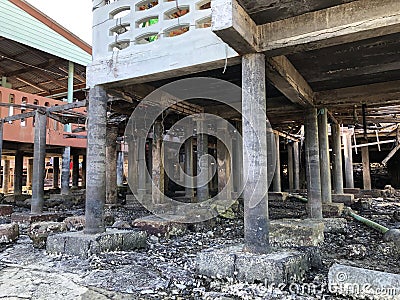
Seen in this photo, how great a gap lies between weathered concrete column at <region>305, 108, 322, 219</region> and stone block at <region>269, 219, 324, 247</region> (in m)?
0.89

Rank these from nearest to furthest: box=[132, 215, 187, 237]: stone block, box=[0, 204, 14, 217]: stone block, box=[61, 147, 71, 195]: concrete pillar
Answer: box=[132, 215, 187, 237]: stone block
box=[0, 204, 14, 217]: stone block
box=[61, 147, 71, 195]: concrete pillar

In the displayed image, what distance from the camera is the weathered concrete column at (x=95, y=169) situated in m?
4.92

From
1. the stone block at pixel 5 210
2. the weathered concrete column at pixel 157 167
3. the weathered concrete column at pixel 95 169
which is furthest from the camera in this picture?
the weathered concrete column at pixel 157 167

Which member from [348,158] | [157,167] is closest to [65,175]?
[157,167]

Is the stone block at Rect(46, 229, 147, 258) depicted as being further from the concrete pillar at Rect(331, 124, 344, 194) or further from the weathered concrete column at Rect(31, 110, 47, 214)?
the concrete pillar at Rect(331, 124, 344, 194)

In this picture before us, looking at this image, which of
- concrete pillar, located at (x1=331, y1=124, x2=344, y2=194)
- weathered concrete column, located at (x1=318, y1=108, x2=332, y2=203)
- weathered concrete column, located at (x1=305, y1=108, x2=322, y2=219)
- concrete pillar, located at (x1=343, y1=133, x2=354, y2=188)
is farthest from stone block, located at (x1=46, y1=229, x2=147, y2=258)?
concrete pillar, located at (x1=343, y1=133, x2=354, y2=188)

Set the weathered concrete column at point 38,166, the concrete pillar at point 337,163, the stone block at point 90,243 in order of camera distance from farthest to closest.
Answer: the concrete pillar at point 337,163 → the weathered concrete column at point 38,166 → the stone block at point 90,243

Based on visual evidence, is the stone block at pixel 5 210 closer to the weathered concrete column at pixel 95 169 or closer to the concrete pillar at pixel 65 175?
the concrete pillar at pixel 65 175

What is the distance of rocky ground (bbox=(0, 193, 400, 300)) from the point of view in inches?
125

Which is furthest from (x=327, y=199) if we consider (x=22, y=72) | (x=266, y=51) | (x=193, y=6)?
(x=22, y=72)

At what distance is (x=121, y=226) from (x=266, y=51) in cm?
432

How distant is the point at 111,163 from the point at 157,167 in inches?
86.6

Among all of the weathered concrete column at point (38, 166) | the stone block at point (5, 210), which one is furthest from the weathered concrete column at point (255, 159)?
the stone block at point (5, 210)

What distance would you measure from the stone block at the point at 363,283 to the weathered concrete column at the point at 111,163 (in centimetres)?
844
